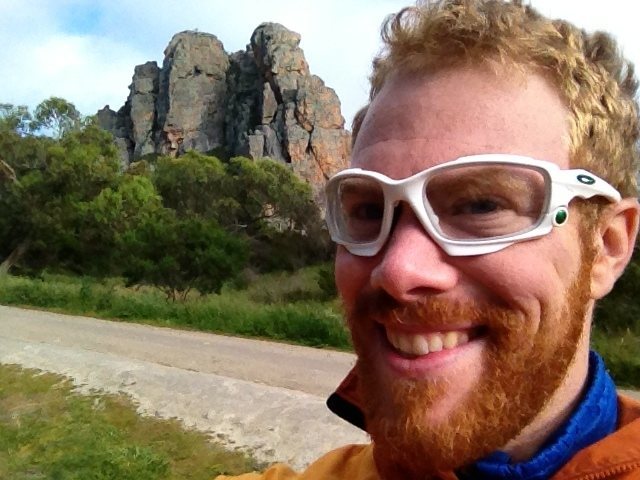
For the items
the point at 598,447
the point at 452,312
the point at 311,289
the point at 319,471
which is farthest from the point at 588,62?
the point at 311,289

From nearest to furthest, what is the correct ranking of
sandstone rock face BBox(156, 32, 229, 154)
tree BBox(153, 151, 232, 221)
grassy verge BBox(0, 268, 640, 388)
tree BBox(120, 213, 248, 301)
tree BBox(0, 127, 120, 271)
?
grassy verge BBox(0, 268, 640, 388), tree BBox(120, 213, 248, 301), tree BBox(0, 127, 120, 271), tree BBox(153, 151, 232, 221), sandstone rock face BBox(156, 32, 229, 154)

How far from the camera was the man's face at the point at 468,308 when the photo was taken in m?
1.24

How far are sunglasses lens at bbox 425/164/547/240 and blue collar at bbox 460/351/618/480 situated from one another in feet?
1.28

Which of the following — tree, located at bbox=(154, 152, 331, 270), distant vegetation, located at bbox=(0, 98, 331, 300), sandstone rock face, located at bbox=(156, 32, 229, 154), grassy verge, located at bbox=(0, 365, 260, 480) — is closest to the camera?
grassy verge, located at bbox=(0, 365, 260, 480)

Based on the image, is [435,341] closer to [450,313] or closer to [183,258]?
[450,313]

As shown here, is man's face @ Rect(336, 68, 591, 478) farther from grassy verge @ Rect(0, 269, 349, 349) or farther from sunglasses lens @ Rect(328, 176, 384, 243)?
grassy verge @ Rect(0, 269, 349, 349)

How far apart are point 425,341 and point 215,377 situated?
18.6ft

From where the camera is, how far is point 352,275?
1417 mm

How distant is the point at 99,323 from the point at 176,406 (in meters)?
8.06

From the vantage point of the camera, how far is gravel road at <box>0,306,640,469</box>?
4973mm

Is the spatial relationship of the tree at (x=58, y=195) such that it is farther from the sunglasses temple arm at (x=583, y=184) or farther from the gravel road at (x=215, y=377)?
the sunglasses temple arm at (x=583, y=184)

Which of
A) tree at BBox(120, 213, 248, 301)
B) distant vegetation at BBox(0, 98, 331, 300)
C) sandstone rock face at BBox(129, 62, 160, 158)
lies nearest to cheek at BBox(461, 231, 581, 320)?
tree at BBox(120, 213, 248, 301)

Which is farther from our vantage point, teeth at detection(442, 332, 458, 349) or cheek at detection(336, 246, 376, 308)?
cheek at detection(336, 246, 376, 308)

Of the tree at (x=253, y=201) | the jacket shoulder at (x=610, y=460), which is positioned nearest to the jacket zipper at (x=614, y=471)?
the jacket shoulder at (x=610, y=460)
